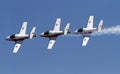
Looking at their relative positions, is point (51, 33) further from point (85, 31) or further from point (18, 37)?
point (18, 37)

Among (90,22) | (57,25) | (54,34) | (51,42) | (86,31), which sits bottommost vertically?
(51,42)

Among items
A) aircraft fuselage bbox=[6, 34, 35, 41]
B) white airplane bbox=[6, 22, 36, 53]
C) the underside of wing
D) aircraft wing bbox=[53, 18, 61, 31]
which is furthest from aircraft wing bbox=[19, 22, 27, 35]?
the underside of wing

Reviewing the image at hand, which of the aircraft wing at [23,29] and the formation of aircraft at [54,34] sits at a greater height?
the aircraft wing at [23,29]

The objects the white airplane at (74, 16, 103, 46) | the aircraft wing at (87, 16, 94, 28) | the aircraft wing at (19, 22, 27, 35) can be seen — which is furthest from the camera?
the aircraft wing at (19, 22, 27, 35)

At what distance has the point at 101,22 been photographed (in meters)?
158

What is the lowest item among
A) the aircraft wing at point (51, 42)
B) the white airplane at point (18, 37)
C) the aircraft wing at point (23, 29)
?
the aircraft wing at point (51, 42)

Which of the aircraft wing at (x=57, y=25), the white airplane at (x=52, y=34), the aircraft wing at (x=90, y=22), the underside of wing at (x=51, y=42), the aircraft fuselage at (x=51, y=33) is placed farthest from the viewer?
the aircraft wing at (x=57, y=25)

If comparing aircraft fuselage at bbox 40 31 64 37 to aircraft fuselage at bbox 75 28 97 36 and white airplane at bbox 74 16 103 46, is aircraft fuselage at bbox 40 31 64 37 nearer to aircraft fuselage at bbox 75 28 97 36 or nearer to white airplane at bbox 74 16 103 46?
white airplane at bbox 74 16 103 46

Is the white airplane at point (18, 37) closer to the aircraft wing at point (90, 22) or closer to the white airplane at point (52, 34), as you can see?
the white airplane at point (52, 34)

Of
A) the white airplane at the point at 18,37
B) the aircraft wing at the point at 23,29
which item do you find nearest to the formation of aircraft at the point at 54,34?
the white airplane at the point at 18,37

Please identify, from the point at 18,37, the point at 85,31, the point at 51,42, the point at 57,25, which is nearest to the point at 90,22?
the point at 85,31

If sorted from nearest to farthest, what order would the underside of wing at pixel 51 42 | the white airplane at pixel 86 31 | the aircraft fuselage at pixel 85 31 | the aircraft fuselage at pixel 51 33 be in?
the white airplane at pixel 86 31, the underside of wing at pixel 51 42, the aircraft fuselage at pixel 85 31, the aircraft fuselage at pixel 51 33

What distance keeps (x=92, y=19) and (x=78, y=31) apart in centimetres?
774

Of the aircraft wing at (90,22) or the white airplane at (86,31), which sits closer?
the white airplane at (86,31)
